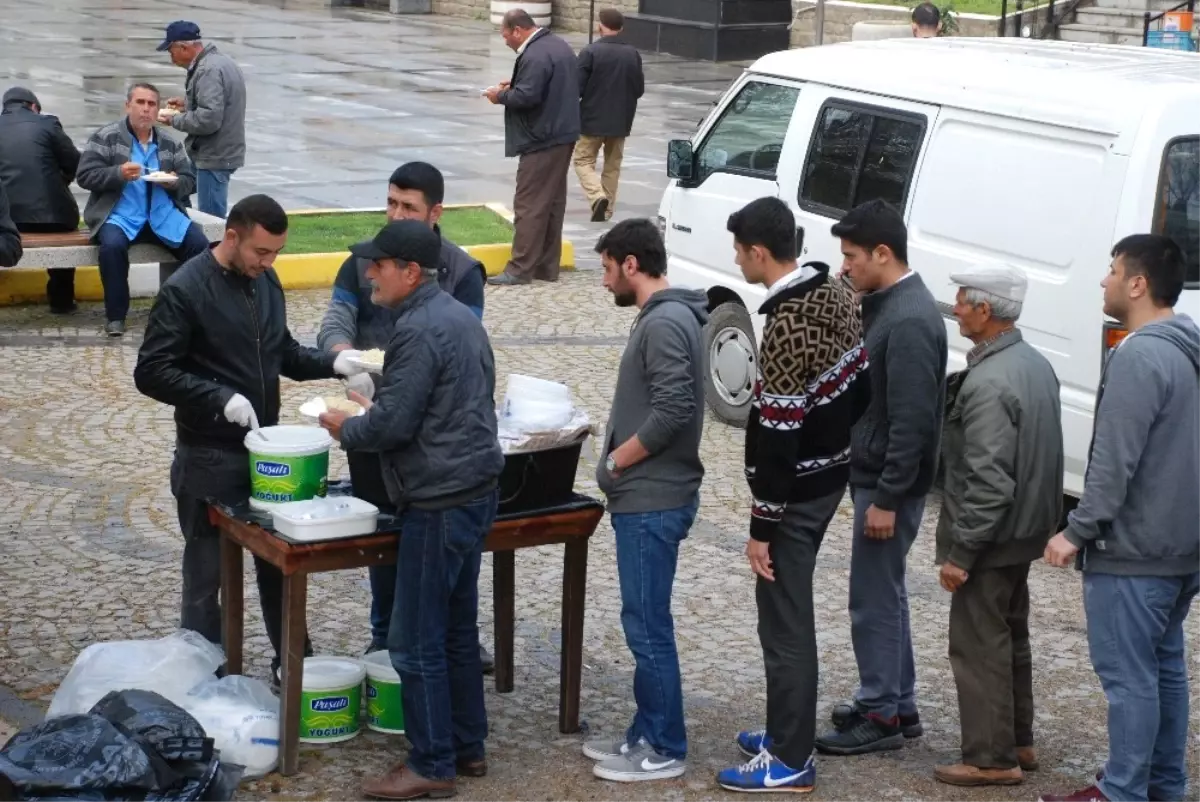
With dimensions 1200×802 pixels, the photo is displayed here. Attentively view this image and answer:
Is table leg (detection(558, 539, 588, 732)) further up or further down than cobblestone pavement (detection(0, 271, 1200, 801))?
further up

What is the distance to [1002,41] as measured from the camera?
9906mm

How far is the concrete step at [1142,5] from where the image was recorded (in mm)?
25219

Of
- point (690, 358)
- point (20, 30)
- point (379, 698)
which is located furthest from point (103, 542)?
point (20, 30)

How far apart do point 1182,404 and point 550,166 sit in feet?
29.5

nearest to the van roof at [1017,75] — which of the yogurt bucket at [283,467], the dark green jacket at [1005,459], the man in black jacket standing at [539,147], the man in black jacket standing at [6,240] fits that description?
the dark green jacket at [1005,459]

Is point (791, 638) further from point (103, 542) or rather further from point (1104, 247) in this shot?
point (103, 542)

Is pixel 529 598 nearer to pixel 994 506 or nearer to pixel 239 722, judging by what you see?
pixel 239 722

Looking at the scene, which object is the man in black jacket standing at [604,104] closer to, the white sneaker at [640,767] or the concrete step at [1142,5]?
the white sneaker at [640,767]

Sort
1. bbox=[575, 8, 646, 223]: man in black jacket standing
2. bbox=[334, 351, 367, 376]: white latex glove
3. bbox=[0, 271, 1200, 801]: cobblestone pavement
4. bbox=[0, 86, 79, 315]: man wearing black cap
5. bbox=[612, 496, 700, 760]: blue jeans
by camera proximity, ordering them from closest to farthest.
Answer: bbox=[612, 496, 700, 760]: blue jeans < bbox=[0, 271, 1200, 801]: cobblestone pavement < bbox=[334, 351, 367, 376]: white latex glove < bbox=[0, 86, 79, 315]: man wearing black cap < bbox=[575, 8, 646, 223]: man in black jacket standing

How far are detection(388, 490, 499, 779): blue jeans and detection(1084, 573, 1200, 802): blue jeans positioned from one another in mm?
1906

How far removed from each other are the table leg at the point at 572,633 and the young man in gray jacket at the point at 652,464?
40cm

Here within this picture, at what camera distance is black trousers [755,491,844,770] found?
5516 millimetres

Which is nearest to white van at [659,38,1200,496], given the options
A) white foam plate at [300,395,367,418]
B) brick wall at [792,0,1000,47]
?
white foam plate at [300,395,367,418]

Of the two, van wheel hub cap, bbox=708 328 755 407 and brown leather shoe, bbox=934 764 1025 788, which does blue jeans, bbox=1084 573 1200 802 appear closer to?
brown leather shoe, bbox=934 764 1025 788
